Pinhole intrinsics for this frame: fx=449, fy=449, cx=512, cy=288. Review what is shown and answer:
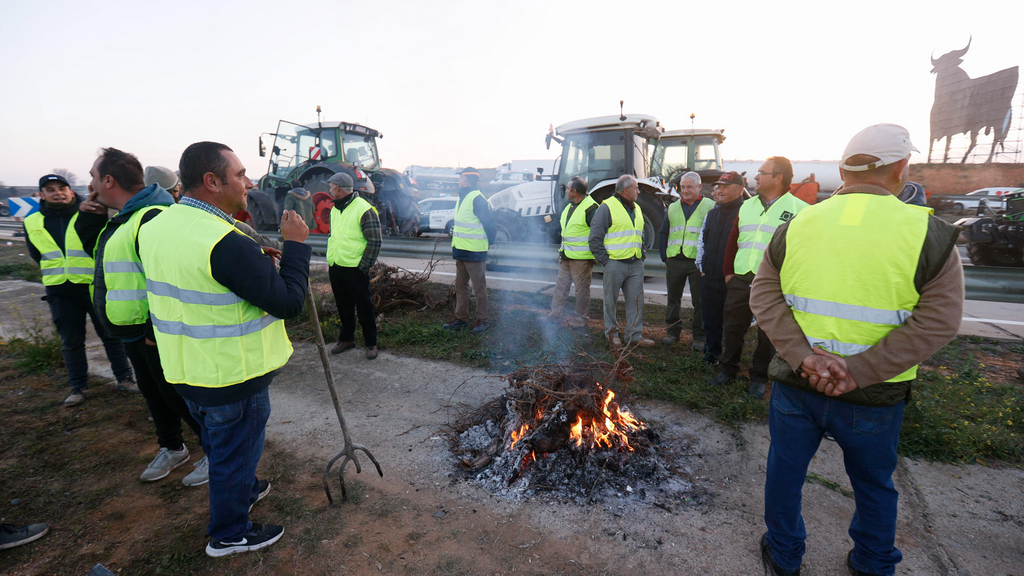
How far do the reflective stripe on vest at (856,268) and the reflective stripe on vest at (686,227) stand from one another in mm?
3140

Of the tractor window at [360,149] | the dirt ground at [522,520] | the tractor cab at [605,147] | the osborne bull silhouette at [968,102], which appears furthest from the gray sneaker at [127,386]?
the osborne bull silhouette at [968,102]

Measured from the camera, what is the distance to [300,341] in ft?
18.2

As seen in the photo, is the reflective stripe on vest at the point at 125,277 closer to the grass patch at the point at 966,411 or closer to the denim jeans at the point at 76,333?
the denim jeans at the point at 76,333

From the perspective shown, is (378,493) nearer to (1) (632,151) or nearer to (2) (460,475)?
(2) (460,475)

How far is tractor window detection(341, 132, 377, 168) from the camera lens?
12241 millimetres

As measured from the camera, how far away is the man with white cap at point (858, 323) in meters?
1.65

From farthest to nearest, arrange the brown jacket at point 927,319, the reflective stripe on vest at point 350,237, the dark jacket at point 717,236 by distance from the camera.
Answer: the reflective stripe on vest at point 350,237
the dark jacket at point 717,236
the brown jacket at point 927,319

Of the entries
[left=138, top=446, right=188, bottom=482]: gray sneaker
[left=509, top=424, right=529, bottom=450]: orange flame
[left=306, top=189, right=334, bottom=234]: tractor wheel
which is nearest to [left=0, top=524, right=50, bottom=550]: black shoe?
[left=138, top=446, right=188, bottom=482]: gray sneaker

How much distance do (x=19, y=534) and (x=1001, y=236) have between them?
12758 millimetres

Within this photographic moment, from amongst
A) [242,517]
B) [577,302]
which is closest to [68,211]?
Result: [242,517]

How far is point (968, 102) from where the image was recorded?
2841 centimetres

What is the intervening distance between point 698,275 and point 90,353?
7146 mm

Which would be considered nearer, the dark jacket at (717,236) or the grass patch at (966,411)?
the grass patch at (966,411)

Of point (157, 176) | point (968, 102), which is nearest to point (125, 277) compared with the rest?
point (157, 176)
